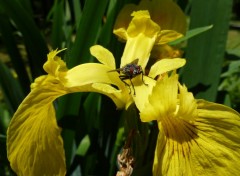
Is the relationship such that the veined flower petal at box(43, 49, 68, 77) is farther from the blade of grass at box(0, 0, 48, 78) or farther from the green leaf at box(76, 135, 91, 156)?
the green leaf at box(76, 135, 91, 156)

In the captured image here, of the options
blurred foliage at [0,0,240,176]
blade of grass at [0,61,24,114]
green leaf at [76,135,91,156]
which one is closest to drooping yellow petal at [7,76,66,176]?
blurred foliage at [0,0,240,176]

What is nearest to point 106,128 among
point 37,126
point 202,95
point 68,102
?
point 68,102

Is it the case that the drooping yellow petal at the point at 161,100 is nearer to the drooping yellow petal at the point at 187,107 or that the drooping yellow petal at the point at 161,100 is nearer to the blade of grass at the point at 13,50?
the drooping yellow petal at the point at 187,107

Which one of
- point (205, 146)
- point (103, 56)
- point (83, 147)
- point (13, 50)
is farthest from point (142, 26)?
point (13, 50)

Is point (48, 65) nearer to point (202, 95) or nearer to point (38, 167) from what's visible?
point (38, 167)

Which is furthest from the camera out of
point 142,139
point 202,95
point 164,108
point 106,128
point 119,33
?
point 106,128

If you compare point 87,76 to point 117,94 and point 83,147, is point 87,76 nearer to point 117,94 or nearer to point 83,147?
point 117,94
